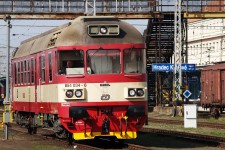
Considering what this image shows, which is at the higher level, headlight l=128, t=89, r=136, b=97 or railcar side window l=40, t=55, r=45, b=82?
railcar side window l=40, t=55, r=45, b=82

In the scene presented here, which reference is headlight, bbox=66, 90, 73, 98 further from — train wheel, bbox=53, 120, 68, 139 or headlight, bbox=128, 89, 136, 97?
headlight, bbox=128, 89, 136, 97

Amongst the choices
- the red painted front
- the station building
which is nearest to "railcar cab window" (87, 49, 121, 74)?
the red painted front

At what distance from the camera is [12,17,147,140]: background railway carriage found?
17.1m

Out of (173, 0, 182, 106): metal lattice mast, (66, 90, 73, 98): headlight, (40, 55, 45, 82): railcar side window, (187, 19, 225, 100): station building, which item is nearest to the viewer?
(66, 90, 73, 98): headlight

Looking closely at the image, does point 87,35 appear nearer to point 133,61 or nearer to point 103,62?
point 103,62

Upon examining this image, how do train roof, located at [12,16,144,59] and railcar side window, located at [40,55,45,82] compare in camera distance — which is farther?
railcar side window, located at [40,55,45,82]

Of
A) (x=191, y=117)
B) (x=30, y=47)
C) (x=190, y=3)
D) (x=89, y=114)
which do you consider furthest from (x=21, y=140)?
(x=190, y=3)

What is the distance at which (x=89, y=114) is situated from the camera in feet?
56.4

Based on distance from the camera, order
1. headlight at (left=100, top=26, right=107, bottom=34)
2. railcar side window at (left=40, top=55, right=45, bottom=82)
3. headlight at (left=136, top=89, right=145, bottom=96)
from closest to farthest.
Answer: headlight at (left=136, top=89, right=145, bottom=96) → headlight at (left=100, top=26, right=107, bottom=34) → railcar side window at (left=40, top=55, right=45, bottom=82)

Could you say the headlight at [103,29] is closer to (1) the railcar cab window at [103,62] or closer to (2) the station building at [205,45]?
(1) the railcar cab window at [103,62]

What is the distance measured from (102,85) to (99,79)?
19 cm

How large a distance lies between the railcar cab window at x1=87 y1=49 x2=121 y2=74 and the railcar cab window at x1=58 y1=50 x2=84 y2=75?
0.22m

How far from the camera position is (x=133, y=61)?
17.5 m

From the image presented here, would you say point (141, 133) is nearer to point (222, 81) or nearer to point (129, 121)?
point (129, 121)
